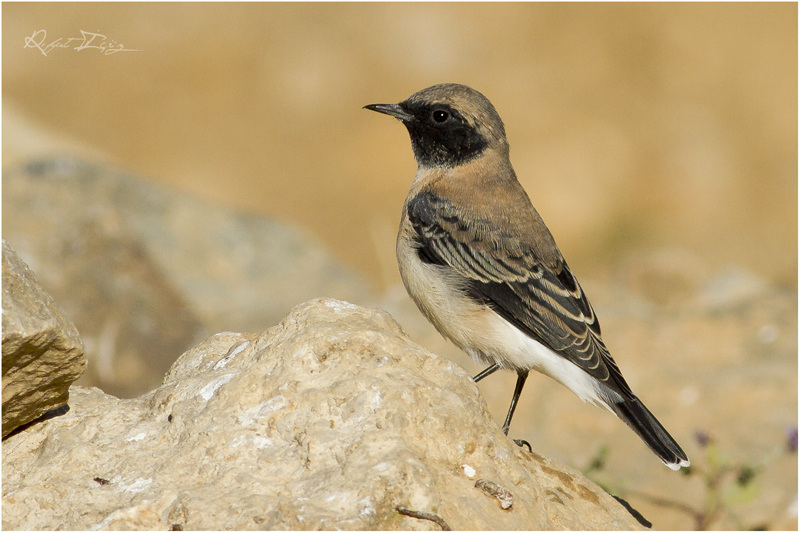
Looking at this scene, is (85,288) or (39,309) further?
(85,288)

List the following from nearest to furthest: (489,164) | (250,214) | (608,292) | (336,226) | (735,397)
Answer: (489,164), (735,397), (608,292), (250,214), (336,226)

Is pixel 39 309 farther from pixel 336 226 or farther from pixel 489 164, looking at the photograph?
pixel 336 226

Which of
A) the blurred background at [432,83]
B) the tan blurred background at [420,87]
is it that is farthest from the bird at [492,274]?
the tan blurred background at [420,87]

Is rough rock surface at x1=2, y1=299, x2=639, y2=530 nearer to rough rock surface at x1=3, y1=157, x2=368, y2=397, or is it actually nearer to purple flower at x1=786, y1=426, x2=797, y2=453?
purple flower at x1=786, y1=426, x2=797, y2=453

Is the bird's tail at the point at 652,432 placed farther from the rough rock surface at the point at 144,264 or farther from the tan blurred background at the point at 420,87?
the tan blurred background at the point at 420,87

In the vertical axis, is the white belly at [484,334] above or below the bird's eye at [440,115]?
below

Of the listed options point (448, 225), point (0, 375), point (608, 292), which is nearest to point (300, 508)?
point (0, 375)

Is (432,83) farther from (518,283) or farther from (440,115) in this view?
(518,283)
